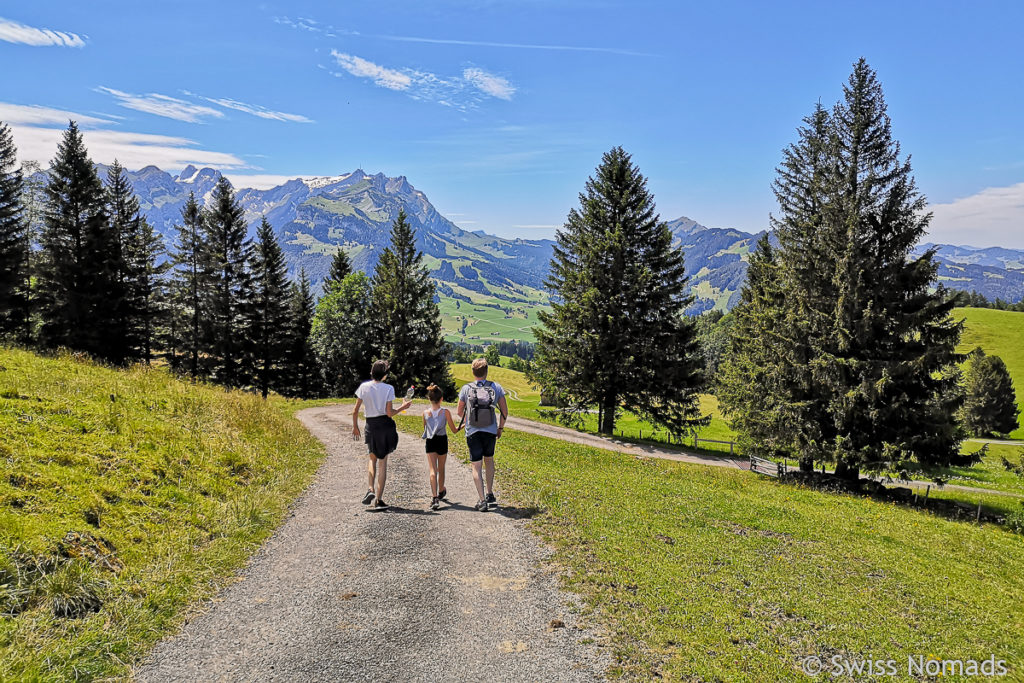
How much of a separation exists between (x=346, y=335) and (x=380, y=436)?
4386cm

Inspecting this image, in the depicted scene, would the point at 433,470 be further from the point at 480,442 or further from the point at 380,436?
the point at 380,436

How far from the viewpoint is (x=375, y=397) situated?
10.1 meters

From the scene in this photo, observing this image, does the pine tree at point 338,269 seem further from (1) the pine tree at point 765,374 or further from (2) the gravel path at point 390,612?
(2) the gravel path at point 390,612

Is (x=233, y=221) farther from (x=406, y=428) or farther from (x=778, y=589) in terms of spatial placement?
(x=778, y=589)

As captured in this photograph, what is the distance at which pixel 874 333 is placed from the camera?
65.2 feet

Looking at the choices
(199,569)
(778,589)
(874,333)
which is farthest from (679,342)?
(199,569)

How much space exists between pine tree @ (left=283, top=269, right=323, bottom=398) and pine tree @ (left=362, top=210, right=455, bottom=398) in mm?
9006

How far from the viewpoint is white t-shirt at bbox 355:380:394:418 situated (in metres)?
10.0

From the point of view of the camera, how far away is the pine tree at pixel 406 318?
48.2 meters

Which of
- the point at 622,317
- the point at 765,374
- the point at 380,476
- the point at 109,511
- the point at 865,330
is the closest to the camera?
the point at 109,511

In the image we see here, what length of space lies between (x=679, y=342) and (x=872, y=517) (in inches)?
654

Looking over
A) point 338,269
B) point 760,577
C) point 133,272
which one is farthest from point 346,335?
point 760,577

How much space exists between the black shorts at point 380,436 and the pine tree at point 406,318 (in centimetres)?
3802

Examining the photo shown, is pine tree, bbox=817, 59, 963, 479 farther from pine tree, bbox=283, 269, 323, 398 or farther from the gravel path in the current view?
pine tree, bbox=283, 269, 323, 398
